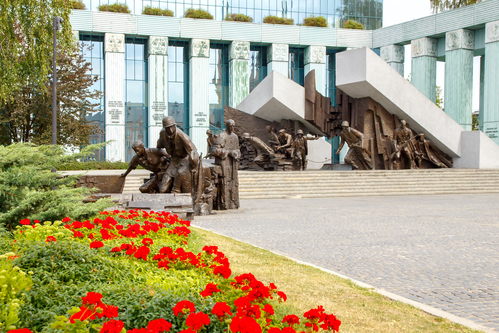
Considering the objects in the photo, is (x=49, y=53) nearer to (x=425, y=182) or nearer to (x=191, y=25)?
(x=425, y=182)

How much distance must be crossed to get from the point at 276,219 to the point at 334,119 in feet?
47.8

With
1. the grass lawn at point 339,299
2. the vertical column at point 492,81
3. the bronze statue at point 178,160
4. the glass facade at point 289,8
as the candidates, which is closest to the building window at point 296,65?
the glass facade at point 289,8

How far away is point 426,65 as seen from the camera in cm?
3422

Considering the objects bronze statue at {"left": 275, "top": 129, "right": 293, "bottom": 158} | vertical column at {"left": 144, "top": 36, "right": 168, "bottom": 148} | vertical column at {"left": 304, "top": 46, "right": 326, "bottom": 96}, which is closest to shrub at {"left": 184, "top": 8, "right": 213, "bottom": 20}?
vertical column at {"left": 144, "top": 36, "right": 168, "bottom": 148}

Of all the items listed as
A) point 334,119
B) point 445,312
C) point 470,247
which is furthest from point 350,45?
point 445,312

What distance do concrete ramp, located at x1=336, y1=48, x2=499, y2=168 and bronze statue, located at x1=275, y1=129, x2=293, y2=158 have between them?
352cm

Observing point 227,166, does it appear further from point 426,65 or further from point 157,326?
point 426,65

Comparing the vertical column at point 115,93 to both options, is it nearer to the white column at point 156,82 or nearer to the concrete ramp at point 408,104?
the white column at point 156,82

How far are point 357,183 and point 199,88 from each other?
19.7 meters

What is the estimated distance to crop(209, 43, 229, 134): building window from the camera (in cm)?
3728

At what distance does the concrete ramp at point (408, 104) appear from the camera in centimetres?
2059

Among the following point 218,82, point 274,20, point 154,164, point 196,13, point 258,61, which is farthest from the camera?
point 258,61

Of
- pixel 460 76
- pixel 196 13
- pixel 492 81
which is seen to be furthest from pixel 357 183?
pixel 196 13

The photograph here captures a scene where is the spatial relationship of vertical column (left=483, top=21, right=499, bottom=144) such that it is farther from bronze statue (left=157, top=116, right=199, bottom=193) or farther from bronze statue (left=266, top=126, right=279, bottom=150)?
bronze statue (left=157, top=116, right=199, bottom=193)
